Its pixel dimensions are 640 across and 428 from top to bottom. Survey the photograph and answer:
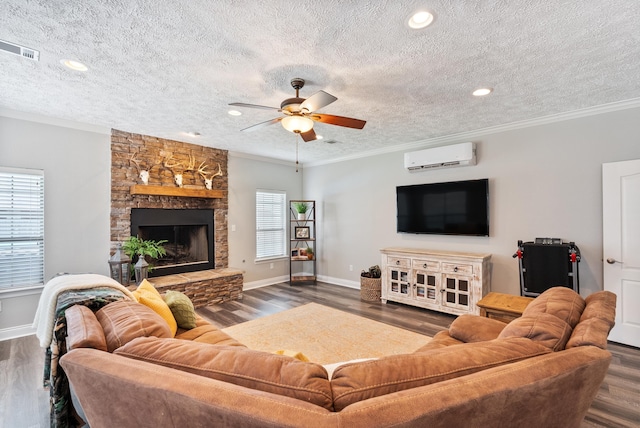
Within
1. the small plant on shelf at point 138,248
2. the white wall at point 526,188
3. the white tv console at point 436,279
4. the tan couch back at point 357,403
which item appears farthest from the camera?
the small plant on shelf at point 138,248

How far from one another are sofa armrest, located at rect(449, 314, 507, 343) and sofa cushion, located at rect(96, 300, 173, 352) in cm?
200

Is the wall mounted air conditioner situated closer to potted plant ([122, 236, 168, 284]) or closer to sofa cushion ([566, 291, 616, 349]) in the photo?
sofa cushion ([566, 291, 616, 349])

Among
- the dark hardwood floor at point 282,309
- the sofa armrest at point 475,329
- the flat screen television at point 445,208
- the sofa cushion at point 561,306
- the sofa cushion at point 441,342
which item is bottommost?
the dark hardwood floor at point 282,309

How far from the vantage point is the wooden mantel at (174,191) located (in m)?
4.25

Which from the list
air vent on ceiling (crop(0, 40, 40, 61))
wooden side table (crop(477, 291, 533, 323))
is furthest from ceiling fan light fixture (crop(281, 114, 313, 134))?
wooden side table (crop(477, 291, 533, 323))

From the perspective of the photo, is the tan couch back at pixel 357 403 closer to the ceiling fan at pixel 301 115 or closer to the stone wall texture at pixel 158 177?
the ceiling fan at pixel 301 115

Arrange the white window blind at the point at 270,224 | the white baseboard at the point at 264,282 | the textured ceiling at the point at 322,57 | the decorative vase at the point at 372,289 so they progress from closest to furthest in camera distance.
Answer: the textured ceiling at the point at 322,57 → the decorative vase at the point at 372,289 → the white baseboard at the point at 264,282 → the white window blind at the point at 270,224

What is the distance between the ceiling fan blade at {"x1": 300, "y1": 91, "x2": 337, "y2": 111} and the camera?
7.22 ft

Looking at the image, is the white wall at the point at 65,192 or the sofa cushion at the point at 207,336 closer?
the sofa cushion at the point at 207,336

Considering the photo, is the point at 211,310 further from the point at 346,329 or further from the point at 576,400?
the point at 576,400

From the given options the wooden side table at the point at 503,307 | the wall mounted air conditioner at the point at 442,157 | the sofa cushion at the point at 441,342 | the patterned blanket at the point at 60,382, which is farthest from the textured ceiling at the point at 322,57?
the sofa cushion at the point at 441,342

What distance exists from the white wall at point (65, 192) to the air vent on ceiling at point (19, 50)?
1.89m

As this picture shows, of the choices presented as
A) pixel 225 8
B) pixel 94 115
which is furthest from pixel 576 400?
pixel 94 115

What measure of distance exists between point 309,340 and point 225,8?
3.10 metres
